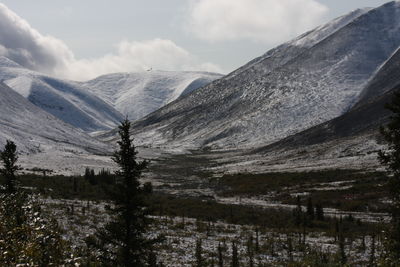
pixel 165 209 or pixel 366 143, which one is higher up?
pixel 366 143

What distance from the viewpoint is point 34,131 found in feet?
483

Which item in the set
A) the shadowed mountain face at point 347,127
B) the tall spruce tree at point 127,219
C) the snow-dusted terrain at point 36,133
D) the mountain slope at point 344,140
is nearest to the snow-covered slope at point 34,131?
the snow-dusted terrain at point 36,133

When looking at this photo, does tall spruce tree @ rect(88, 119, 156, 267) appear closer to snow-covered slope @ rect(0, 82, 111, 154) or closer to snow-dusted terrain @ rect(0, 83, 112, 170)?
snow-dusted terrain @ rect(0, 83, 112, 170)

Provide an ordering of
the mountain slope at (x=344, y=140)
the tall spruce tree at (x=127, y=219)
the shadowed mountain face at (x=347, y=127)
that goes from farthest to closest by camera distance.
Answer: the shadowed mountain face at (x=347, y=127), the mountain slope at (x=344, y=140), the tall spruce tree at (x=127, y=219)

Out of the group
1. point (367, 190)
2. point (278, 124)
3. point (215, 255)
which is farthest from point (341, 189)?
point (278, 124)

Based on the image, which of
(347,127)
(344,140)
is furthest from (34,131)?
(347,127)

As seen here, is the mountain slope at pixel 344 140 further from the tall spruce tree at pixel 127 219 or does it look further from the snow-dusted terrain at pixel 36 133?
the tall spruce tree at pixel 127 219

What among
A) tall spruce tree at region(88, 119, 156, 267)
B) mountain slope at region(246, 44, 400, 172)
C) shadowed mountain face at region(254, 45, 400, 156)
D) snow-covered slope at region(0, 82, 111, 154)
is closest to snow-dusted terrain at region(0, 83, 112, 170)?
snow-covered slope at region(0, 82, 111, 154)

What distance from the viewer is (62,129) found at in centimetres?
17625

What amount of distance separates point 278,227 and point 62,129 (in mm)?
153407

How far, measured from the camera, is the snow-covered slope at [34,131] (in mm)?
123856

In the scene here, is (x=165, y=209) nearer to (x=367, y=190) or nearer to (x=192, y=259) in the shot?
(x=192, y=259)

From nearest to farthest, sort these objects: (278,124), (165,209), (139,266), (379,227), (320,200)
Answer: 1. (139,266)
2. (379,227)
3. (165,209)
4. (320,200)
5. (278,124)

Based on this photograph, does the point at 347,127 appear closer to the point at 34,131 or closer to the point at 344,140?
the point at 344,140
